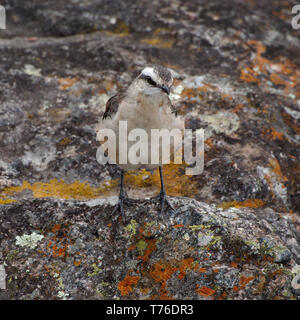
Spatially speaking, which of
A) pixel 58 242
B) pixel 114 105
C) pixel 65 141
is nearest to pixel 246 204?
pixel 114 105

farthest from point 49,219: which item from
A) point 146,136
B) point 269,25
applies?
point 269,25

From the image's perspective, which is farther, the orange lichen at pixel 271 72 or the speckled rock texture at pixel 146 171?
the orange lichen at pixel 271 72

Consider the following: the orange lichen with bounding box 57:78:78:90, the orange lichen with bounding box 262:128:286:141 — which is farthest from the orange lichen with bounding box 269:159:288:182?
the orange lichen with bounding box 57:78:78:90

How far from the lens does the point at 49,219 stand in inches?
149

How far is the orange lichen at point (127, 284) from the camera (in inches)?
132

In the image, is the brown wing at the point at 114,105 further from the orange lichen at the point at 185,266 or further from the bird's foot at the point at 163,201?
the orange lichen at the point at 185,266

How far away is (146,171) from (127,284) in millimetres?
1683

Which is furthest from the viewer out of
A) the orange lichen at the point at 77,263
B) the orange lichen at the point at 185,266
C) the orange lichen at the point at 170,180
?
the orange lichen at the point at 170,180

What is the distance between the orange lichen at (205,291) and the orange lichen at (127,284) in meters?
0.56

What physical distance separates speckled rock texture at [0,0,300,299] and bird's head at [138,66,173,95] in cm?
113

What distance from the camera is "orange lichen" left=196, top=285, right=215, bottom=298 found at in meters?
3.18

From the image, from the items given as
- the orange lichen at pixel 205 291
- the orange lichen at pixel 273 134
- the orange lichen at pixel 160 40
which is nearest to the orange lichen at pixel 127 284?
the orange lichen at pixel 205 291
